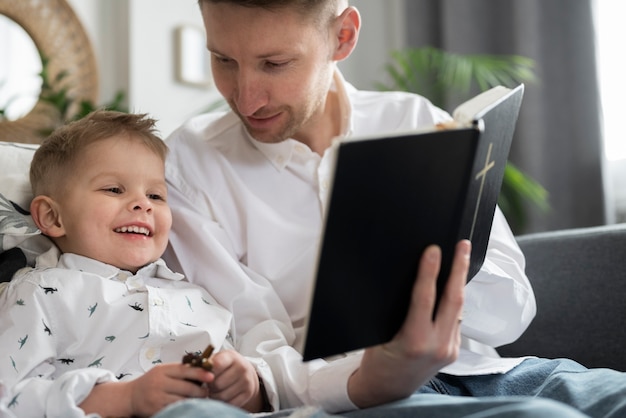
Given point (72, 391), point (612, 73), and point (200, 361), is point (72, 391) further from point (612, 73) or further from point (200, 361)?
point (612, 73)

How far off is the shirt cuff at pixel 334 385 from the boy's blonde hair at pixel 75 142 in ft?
1.71

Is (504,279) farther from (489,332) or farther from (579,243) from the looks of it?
(579,243)

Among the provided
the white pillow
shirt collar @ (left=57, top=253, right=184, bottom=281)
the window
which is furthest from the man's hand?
the window

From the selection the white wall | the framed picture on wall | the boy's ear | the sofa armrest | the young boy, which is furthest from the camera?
the framed picture on wall

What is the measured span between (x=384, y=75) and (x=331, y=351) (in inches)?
110

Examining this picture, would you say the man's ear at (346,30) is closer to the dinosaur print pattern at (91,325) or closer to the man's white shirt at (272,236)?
the man's white shirt at (272,236)

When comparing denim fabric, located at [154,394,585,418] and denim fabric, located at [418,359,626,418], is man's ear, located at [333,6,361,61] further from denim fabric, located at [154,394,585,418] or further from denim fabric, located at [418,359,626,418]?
denim fabric, located at [154,394,585,418]

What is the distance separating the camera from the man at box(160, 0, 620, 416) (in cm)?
129

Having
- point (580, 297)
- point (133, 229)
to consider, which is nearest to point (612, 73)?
point (580, 297)

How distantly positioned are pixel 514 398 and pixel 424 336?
131 mm

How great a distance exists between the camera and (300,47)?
4.48 ft

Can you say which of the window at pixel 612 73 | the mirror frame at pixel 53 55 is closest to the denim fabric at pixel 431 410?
the mirror frame at pixel 53 55

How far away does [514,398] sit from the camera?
2.60 ft

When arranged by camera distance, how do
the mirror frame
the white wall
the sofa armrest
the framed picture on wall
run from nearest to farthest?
the sofa armrest → the mirror frame → the white wall → the framed picture on wall
